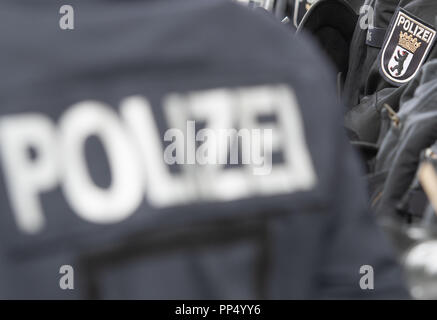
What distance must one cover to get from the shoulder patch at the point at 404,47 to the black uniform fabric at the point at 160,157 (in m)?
0.99

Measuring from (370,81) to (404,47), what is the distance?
0.12m

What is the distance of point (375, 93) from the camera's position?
1.63 m

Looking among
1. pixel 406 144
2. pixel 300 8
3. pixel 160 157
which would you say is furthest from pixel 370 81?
pixel 160 157

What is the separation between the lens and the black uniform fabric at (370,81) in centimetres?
152

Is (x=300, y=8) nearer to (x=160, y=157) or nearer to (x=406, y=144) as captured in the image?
(x=406, y=144)

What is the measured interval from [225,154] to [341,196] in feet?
0.33

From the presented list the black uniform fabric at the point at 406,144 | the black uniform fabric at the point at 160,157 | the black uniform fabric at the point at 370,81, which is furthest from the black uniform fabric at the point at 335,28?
the black uniform fabric at the point at 160,157

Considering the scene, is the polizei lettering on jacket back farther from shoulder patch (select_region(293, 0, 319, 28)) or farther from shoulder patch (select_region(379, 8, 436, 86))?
shoulder patch (select_region(293, 0, 319, 28))

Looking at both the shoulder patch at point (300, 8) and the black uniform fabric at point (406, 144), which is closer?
the black uniform fabric at point (406, 144)

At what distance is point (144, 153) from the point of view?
0.53 m

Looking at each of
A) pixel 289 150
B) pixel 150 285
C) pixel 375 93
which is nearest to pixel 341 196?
pixel 289 150

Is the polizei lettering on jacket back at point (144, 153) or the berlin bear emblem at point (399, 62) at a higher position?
the berlin bear emblem at point (399, 62)

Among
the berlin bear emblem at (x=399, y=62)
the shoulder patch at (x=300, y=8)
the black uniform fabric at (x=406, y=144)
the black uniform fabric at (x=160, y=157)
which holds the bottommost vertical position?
the black uniform fabric at (x=160, y=157)

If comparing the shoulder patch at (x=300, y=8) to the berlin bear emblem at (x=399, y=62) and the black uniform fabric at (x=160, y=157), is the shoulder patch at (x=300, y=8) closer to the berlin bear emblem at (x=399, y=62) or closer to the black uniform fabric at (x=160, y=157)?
the berlin bear emblem at (x=399, y=62)
